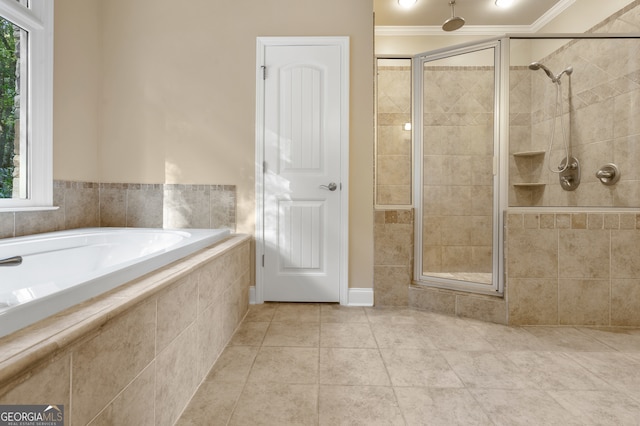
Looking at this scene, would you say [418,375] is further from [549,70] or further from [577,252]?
[549,70]

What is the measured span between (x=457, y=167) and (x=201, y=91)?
6.75 feet

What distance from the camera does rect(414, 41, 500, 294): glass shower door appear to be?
90.7 inches

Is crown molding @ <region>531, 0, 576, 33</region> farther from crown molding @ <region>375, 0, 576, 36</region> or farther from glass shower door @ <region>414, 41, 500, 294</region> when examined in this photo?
glass shower door @ <region>414, 41, 500, 294</region>

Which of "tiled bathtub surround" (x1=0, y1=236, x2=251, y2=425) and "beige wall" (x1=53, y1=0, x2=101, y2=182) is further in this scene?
"beige wall" (x1=53, y1=0, x2=101, y2=182)

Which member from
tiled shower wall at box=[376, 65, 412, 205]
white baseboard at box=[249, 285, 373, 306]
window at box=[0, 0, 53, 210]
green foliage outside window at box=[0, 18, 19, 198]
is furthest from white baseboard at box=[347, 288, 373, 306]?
green foliage outside window at box=[0, 18, 19, 198]

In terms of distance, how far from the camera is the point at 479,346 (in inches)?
71.0

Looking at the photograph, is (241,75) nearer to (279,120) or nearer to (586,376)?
(279,120)

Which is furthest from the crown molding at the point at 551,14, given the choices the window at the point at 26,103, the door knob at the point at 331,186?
the window at the point at 26,103

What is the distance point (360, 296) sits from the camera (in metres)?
2.51

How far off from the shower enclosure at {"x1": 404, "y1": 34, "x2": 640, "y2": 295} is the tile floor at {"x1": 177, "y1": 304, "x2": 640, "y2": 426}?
20.9 inches

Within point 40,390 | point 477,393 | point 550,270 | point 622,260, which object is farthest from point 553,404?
point 40,390

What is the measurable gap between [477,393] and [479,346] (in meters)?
0.50

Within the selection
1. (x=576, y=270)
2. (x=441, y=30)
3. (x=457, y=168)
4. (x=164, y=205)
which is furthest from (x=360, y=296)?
(x=441, y=30)

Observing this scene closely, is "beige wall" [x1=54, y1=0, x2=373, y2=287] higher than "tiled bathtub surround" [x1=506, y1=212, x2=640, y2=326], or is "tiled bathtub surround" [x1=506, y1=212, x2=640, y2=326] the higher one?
"beige wall" [x1=54, y1=0, x2=373, y2=287]
